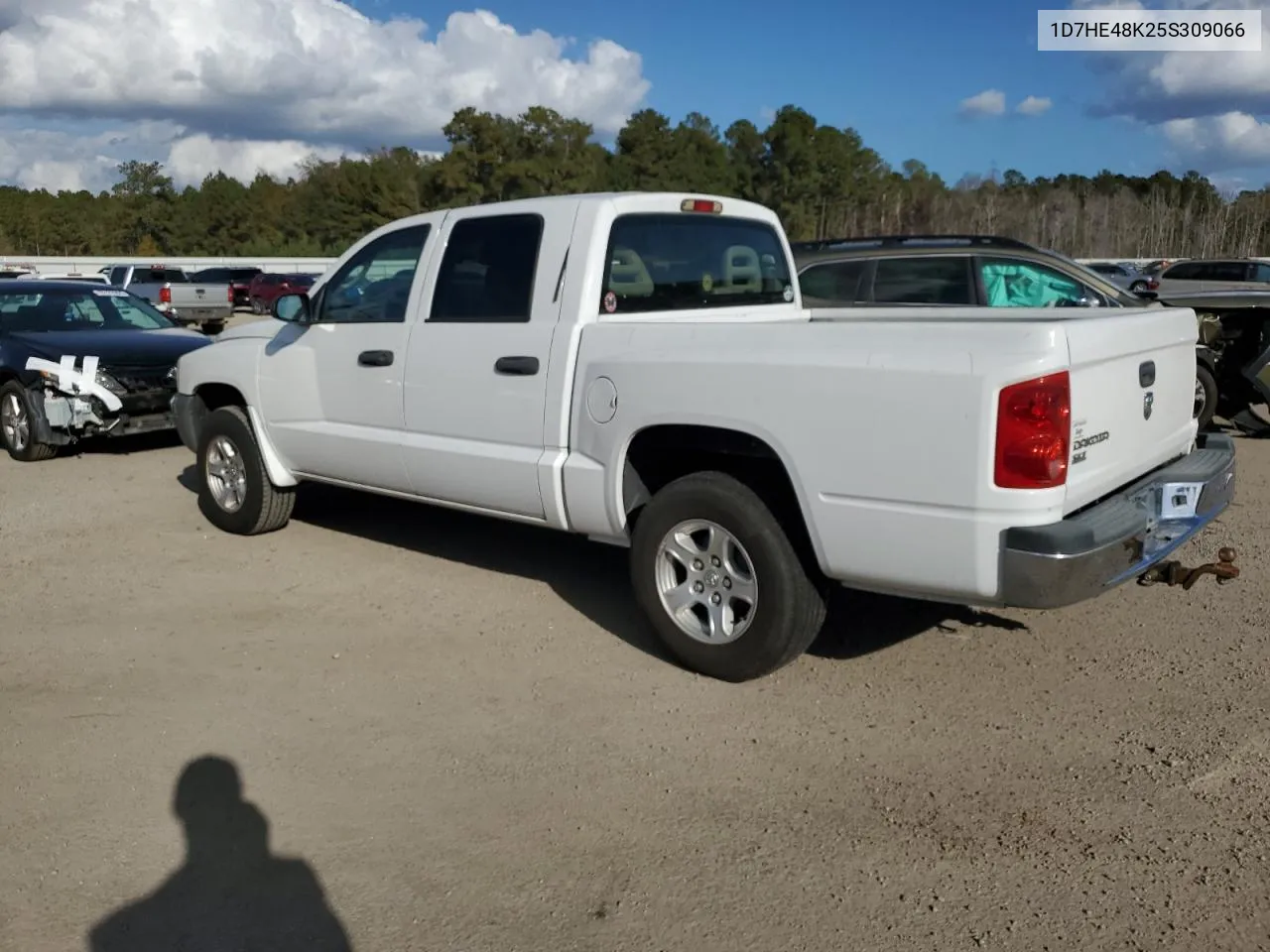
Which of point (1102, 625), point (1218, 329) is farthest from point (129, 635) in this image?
point (1218, 329)

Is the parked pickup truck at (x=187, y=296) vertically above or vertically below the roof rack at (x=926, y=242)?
below

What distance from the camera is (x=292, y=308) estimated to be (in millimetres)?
6457

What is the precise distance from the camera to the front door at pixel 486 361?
5238 mm

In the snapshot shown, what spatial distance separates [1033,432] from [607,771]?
1859 millimetres

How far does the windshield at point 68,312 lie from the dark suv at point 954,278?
648 cm

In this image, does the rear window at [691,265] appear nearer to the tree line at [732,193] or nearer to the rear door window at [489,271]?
the rear door window at [489,271]

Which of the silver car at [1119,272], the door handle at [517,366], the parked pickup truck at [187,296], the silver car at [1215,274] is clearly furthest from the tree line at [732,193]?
the door handle at [517,366]

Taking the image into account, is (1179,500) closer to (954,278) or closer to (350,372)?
(350,372)

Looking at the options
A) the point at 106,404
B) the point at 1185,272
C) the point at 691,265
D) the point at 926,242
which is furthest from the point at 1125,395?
the point at 1185,272

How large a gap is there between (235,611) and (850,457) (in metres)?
3.43

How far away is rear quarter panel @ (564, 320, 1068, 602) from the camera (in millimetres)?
3752

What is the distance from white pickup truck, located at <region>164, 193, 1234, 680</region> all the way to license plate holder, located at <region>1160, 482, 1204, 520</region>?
2cm

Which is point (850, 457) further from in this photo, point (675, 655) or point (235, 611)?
point (235, 611)

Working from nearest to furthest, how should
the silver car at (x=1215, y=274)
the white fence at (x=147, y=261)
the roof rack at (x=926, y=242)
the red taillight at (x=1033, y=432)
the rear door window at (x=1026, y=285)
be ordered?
the red taillight at (x=1033, y=432), the rear door window at (x=1026, y=285), the roof rack at (x=926, y=242), the silver car at (x=1215, y=274), the white fence at (x=147, y=261)
